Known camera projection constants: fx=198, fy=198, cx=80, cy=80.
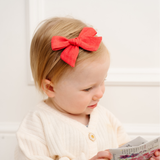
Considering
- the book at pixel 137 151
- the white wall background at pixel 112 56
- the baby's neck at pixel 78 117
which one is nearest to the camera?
the book at pixel 137 151

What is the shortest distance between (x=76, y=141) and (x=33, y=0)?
0.90 meters

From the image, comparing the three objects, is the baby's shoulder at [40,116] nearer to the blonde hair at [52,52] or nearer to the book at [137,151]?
the blonde hair at [52,52]

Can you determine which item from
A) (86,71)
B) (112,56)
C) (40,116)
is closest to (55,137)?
(40,116)

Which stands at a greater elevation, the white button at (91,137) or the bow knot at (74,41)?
the bow knot at (74,41)

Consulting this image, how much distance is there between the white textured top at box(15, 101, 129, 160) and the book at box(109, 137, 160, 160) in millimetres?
149

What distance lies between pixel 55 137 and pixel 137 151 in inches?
13.1

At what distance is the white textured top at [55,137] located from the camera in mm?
807

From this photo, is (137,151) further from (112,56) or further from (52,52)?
(112,56)

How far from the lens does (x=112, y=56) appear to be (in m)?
1.31

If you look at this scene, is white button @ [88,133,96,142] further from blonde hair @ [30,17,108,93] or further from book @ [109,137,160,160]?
blonde hair @ [30,17,108,93]

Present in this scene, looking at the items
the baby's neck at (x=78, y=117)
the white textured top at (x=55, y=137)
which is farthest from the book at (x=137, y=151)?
the baby's neck at (x=78, y=117)

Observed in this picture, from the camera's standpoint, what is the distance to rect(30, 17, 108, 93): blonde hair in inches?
30.6

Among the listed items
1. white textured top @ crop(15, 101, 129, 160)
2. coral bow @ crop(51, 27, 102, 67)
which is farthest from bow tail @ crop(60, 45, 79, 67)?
white textured top @ crop(15, 101, 129, 160)

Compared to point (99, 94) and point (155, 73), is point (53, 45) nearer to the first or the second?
point (99, 94)
